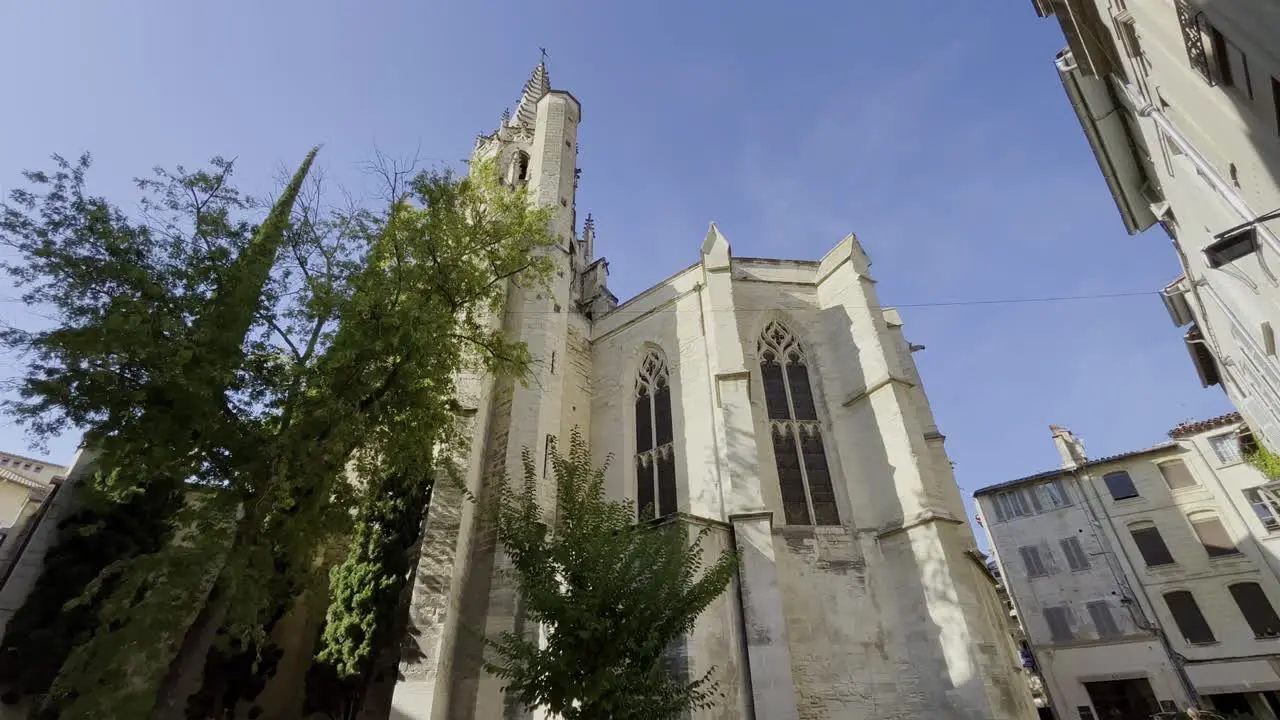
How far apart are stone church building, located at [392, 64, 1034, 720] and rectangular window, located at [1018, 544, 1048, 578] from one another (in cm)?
1186

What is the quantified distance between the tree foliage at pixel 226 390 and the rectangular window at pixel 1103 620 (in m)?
22.0

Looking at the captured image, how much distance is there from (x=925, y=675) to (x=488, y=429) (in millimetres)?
9479

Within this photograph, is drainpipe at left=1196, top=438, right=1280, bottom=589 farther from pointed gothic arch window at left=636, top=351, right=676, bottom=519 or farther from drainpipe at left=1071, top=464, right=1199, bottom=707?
pointed gothic arch window at left=636, top=351, right=676, bottom=519

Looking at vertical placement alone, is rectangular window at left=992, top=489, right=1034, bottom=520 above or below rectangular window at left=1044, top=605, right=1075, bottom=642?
above

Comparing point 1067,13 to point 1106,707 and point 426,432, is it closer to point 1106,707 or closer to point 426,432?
point 426,432

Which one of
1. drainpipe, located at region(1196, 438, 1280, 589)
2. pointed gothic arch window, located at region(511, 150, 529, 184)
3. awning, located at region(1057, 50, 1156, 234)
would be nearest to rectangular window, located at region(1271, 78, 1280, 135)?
awning, located at region(1057, 50, 1156, 234)

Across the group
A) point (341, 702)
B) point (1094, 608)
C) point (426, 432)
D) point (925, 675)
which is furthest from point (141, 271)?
point (1094, 608)

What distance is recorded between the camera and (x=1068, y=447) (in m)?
24.5

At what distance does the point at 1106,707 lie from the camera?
18906 millimetres

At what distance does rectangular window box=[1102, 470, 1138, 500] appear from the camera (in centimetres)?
2144

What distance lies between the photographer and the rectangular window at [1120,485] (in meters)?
21.4

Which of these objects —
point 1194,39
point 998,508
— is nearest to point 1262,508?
point 998,508

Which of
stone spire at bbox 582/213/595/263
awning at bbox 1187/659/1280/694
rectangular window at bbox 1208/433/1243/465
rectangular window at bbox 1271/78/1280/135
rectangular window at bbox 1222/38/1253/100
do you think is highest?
stone spire at bbox 582/213/595/263

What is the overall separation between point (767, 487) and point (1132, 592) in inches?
665
